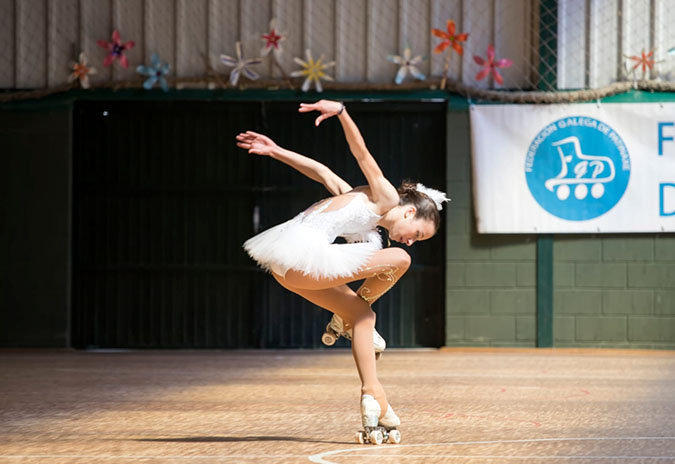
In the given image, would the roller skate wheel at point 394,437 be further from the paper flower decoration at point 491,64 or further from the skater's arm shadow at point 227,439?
the paper flower decoration at point 491,64

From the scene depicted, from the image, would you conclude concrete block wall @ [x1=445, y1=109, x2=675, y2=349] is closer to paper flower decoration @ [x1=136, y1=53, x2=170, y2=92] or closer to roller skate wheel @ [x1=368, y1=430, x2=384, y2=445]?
paper flower decoration @ [x1=136, y1=53, x2=170, y2=92]

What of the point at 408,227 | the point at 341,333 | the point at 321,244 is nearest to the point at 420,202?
the point at 408,227

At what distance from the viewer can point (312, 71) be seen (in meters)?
8.14

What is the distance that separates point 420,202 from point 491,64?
4866 millimetres

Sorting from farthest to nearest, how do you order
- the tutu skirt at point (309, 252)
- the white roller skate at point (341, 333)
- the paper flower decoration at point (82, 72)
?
the paper flower decoration at point (82, 72) → the white roller skate at point (341, 333) → the tutu skirt at point (309, 252)

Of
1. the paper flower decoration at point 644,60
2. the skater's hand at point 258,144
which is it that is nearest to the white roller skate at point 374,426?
the skater's hand at point 258,144

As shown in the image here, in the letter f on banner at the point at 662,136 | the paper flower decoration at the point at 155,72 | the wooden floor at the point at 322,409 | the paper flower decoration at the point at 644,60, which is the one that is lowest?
the wooden floor at the point at 322,409

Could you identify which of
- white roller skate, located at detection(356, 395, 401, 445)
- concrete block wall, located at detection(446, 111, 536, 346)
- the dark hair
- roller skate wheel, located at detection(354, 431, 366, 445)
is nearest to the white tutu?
the dark hair

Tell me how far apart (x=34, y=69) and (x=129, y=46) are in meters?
0.84

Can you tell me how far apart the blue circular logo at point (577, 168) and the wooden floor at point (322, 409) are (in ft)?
4.18

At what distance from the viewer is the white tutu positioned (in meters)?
3.30

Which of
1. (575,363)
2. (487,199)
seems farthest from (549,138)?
(575,363)

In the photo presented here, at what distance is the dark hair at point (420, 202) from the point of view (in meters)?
3.44

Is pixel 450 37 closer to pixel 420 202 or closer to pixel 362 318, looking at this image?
pixel 420 202
